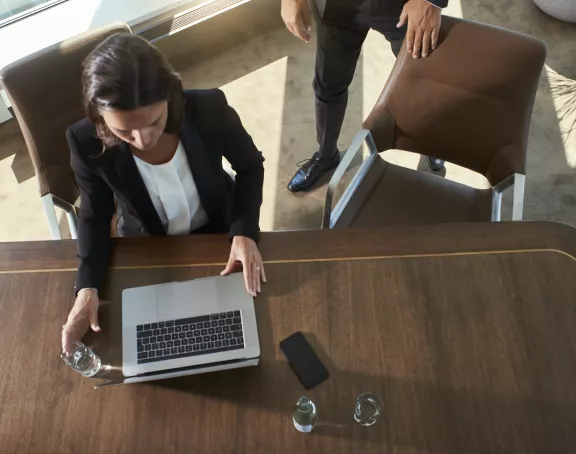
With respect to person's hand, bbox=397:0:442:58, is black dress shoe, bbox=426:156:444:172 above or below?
below

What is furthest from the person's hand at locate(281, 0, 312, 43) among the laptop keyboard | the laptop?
the laptop keyboard

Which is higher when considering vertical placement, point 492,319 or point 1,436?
point 492,319

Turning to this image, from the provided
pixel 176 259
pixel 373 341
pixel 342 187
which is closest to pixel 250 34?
pixel 342 187

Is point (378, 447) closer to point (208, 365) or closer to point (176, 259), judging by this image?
point (208, 365)

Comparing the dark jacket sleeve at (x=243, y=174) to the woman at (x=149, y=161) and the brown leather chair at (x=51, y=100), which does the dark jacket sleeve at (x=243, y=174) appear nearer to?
the woman at (x=149, y=161)

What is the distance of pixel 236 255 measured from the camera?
1.46m

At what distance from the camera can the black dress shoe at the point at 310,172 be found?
260 centimetres

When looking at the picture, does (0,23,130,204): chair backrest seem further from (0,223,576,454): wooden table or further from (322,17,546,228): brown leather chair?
(322,17,546,228): brown leather chair

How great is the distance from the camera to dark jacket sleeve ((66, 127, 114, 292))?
1.42 meters

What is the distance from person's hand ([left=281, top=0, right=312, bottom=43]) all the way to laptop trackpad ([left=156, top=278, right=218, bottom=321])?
1.01 meters

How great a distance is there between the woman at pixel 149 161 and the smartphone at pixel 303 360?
166 millimetres

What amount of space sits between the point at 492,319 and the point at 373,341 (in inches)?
11.1

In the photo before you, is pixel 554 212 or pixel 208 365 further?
pixel 554 212

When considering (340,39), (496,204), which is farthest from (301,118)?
(496,204)
